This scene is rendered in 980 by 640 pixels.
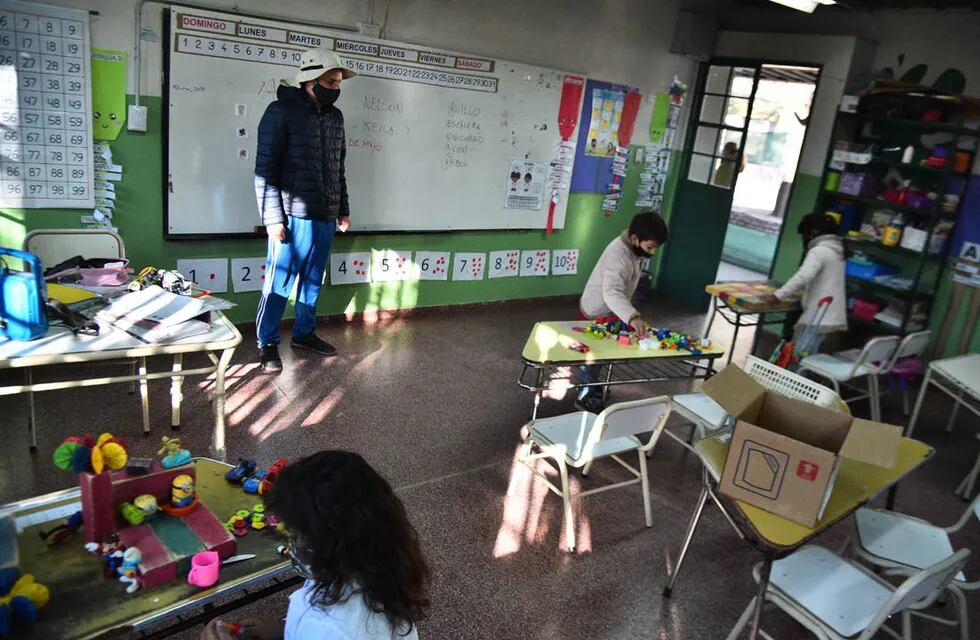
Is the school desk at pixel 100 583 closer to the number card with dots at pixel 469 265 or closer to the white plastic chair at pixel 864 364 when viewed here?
the white plastic chair at pixel 864 364

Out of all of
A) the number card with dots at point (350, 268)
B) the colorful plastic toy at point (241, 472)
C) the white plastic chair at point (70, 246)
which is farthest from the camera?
the number card with dots at point (350, 268)

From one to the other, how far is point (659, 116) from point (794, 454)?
16.8 feet

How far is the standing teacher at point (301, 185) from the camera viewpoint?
4.13m

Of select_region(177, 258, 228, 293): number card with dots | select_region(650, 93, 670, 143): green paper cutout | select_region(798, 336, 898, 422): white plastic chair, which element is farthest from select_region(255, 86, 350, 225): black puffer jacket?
select_region(650, 93, 670, 143): green paper cutout

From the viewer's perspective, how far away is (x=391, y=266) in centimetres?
555

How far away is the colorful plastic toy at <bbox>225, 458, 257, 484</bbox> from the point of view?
2121 mm

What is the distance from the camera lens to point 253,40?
4363mm

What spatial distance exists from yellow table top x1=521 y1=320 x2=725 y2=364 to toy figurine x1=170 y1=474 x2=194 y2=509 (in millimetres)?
1810

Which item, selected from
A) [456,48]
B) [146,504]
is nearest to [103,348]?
[146,504]

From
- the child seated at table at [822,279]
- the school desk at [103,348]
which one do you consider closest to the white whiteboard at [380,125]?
the school desk at [103,348]

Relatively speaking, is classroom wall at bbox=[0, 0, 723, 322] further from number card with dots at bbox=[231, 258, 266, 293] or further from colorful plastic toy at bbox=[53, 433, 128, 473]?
colorful plastic toy at bbox=[53, 433, 128, 473]

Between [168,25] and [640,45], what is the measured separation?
4022mm

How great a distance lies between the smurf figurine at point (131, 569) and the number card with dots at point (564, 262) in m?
5.16

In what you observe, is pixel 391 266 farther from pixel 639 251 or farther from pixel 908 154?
pixel 908 154
